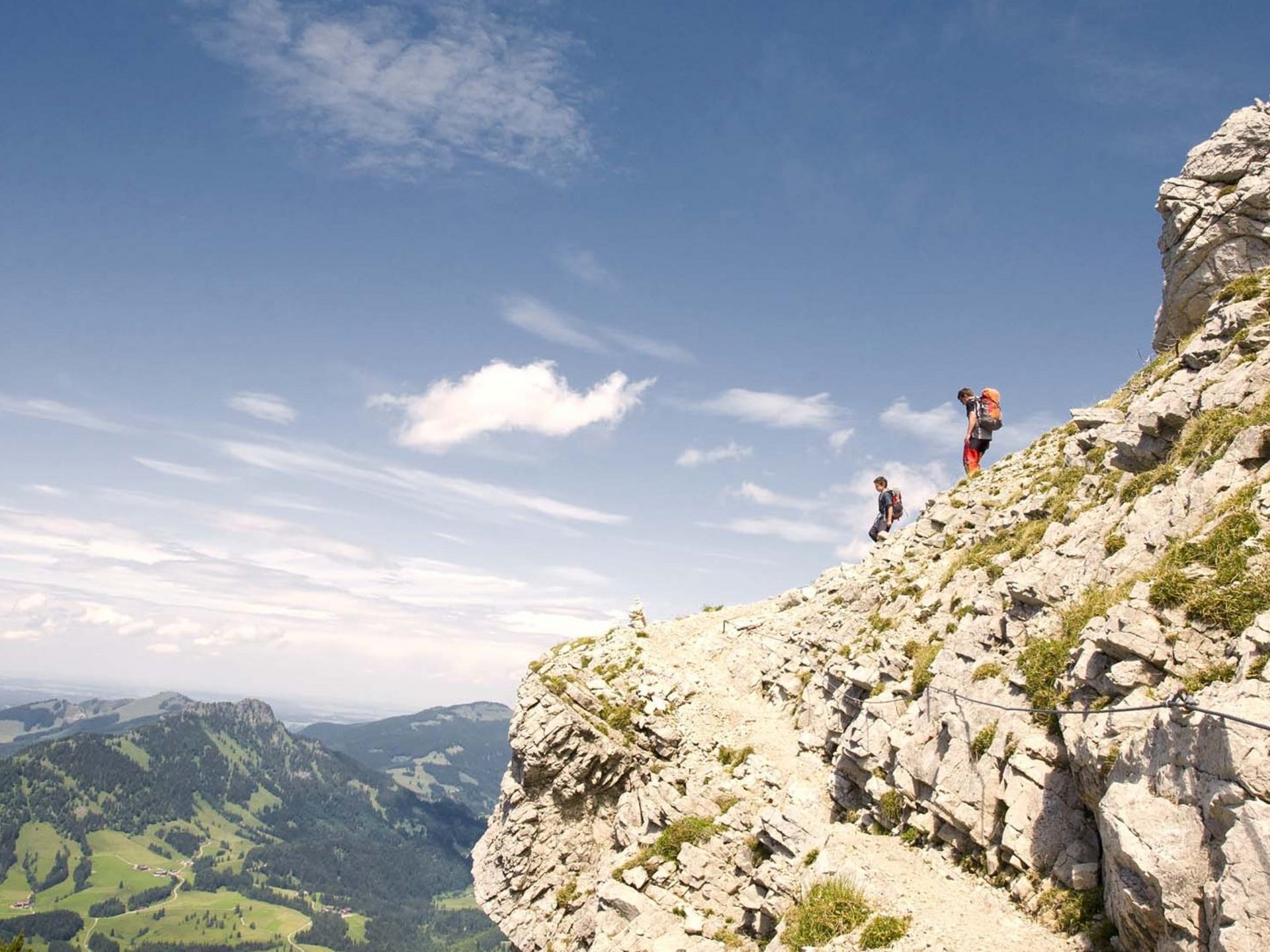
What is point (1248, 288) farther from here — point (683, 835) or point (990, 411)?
point (683, 835)

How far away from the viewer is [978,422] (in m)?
46.7

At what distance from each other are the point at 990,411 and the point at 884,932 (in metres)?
36.0

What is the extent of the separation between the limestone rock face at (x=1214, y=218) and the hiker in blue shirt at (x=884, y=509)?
1893cm

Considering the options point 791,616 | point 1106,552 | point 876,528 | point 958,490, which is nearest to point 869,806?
point 1106,552

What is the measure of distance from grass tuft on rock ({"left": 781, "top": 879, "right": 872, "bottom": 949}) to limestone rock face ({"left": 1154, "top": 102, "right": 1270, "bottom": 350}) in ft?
112

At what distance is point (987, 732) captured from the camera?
71.2 feet

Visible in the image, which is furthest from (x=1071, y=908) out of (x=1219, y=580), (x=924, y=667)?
(x=924, y=667)

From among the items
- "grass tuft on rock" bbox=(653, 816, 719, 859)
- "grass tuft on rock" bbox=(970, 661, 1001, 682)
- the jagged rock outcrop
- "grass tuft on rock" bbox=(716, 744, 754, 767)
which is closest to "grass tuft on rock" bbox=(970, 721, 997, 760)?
the jagged rock outcrop

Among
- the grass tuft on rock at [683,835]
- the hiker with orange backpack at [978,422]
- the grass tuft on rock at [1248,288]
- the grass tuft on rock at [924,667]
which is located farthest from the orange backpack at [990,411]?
the grass tuft on rock at [683,835]

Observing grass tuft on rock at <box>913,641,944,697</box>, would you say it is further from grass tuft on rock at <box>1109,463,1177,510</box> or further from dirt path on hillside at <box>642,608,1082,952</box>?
grass tuft on rock at <box>1109,463,1177,510</box>

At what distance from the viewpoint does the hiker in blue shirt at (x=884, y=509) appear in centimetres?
5169

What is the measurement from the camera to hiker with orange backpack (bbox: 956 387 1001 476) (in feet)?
149

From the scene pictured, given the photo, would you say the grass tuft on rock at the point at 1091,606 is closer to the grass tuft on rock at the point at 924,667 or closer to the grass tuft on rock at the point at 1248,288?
the grass tuft on rock at the point at 924,667

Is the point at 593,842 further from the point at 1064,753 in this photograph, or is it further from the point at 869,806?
the point at 1064,753
